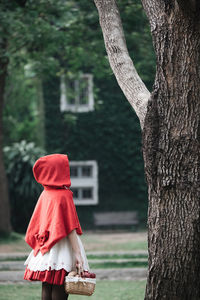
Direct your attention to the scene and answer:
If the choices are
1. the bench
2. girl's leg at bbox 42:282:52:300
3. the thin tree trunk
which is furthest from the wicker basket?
the thin tree trunk

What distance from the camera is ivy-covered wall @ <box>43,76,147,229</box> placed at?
2091 cm

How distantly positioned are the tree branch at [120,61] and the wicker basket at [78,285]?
169cm

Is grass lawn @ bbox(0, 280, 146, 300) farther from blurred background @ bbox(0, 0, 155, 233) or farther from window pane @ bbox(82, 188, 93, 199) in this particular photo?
window pane @ bbox(82, 188, 93, 199)

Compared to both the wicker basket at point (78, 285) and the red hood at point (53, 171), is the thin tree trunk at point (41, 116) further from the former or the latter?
the wicker basket at point (78, 285)

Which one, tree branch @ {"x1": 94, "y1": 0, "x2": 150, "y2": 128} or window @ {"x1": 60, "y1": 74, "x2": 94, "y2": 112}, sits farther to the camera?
window @ {"x1": 60, "y1": 74, "x2": 94, "y2": 112}

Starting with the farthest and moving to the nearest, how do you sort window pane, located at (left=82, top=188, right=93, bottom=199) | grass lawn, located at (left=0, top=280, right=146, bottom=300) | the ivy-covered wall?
window pane, located at (left=82, top=188, right=93, bottom=199)
the ivy-covered wall
grass lawn, located at (left=0, top=280, right=146, bottom=300)

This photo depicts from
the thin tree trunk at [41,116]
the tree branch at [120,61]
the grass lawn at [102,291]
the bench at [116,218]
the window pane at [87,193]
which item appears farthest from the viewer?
the window pane at [87,193]

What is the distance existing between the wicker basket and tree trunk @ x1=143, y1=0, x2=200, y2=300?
0.77 meters

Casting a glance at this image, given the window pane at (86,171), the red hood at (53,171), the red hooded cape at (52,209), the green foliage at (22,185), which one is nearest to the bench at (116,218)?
the window pane at (86,171)

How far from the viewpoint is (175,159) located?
16.4 feet

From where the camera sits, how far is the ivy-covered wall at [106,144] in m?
20.9

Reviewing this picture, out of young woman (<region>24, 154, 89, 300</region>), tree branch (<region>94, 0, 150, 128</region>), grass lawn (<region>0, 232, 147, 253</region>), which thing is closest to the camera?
young woman (<region>24, 154, 89, 300</region>)

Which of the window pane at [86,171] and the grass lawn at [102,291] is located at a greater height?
the window pane at [86,171]

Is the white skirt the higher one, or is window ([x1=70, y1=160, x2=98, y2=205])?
the white skirt
